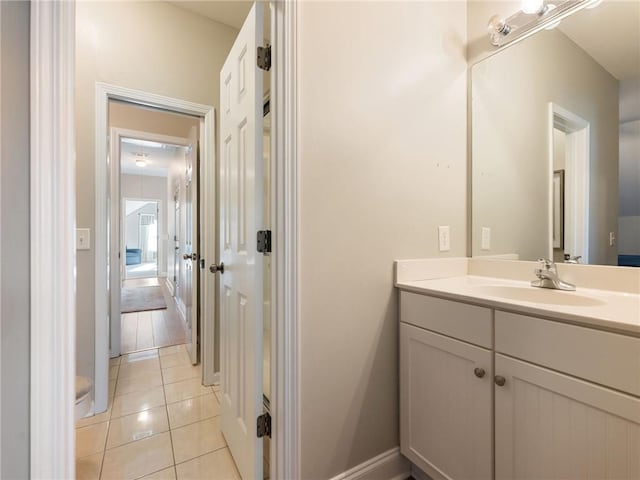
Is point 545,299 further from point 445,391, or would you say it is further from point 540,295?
point 445,391

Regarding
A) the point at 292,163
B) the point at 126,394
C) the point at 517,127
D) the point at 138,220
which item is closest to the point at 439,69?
the point at 517,127

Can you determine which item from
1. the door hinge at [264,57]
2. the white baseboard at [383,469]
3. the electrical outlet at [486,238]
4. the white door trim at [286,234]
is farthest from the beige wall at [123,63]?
the electrical outlet at [486,238]

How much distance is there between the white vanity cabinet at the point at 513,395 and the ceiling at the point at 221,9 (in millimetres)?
2162

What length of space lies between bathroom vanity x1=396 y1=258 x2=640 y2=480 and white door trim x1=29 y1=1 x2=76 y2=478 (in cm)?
113

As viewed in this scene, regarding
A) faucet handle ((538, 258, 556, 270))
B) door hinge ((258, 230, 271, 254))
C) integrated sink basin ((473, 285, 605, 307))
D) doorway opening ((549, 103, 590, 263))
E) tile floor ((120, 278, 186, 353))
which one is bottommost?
tile floor ((120, 278, 186, 353))

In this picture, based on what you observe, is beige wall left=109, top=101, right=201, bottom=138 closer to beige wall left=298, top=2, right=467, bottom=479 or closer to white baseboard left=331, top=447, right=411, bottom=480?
beige wall left=298, top=2, right=467, bottom=479

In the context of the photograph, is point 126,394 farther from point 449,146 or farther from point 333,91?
point 449,146

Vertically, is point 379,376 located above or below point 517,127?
below

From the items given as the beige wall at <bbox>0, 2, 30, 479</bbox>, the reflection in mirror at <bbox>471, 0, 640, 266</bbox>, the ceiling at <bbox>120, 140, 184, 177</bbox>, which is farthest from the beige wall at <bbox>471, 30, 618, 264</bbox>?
the ceiling at <bbox>120, 140, 184, 177</bbox>

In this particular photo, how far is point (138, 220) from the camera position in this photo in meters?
10.4

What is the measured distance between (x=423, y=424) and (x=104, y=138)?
2.33 meters

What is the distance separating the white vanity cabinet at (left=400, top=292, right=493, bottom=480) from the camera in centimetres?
101

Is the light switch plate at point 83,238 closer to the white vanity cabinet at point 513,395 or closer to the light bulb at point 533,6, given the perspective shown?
the white vanity cabinet at point 513,395

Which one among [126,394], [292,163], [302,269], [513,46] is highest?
[513,46]
